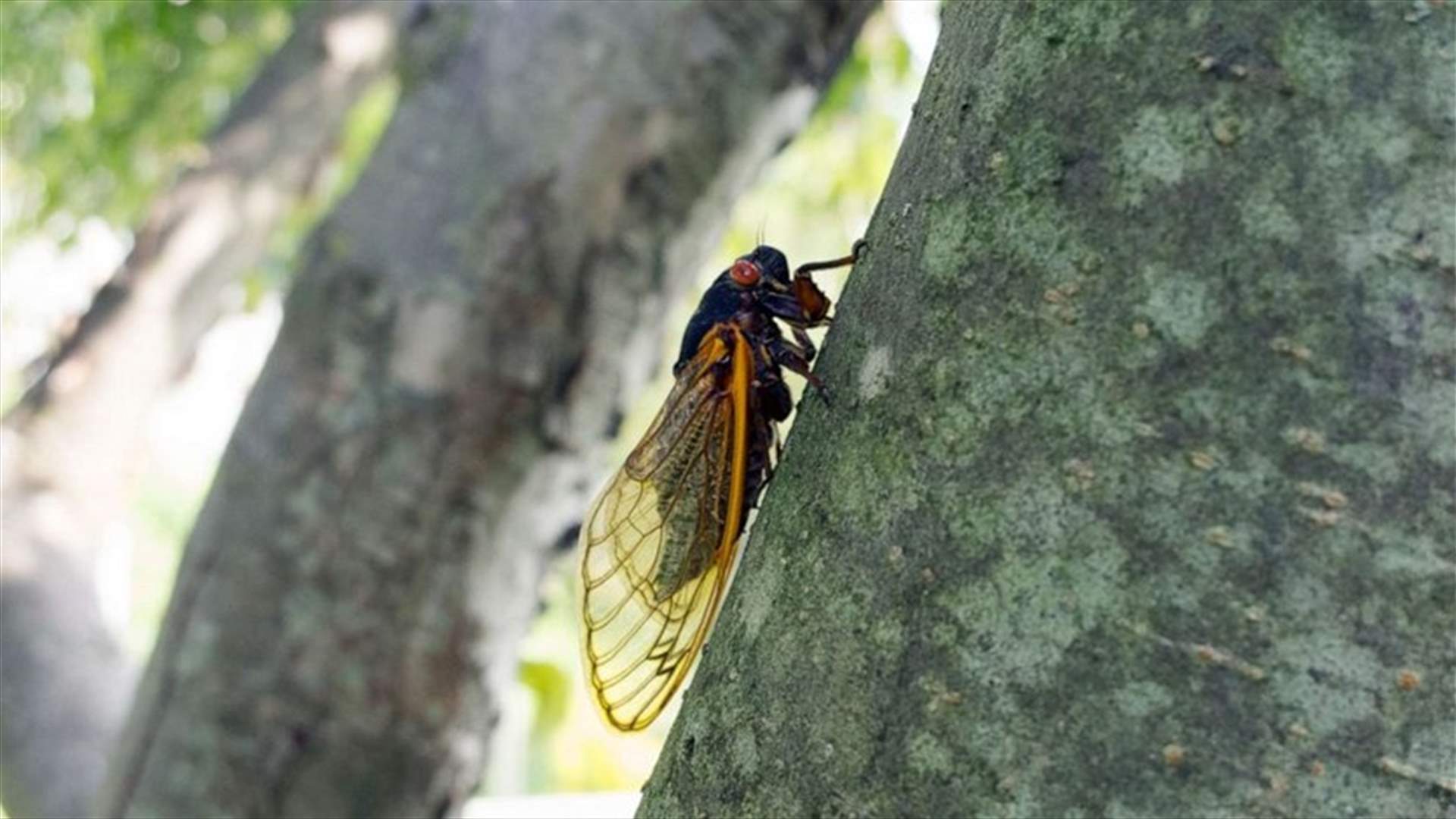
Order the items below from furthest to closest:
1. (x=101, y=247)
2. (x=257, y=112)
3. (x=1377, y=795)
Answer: (x=101, y=247)
(x=257, y=112)
(x=1377, y=795)

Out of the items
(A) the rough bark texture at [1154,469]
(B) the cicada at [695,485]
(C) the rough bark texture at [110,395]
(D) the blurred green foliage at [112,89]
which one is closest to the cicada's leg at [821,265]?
(B) the cicada at [695,485]

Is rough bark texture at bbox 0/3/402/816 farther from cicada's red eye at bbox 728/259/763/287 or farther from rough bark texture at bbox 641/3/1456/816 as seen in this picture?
rough bark texture at bbox 641/3/1456/816

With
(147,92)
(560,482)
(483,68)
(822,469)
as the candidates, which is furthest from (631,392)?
(147,92)

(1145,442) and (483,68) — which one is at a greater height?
(483,68)

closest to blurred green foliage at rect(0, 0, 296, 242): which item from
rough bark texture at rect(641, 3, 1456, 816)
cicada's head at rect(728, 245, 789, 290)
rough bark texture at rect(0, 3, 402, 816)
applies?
rough bark texture at rect(0, 3, 402, 816)

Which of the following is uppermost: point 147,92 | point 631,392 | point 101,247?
point 101,247

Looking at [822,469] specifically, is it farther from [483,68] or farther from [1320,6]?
[483,68]

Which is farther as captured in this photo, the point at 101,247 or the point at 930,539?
the point at 101,247
